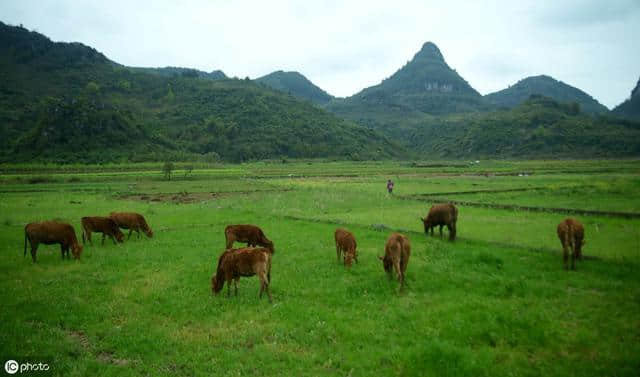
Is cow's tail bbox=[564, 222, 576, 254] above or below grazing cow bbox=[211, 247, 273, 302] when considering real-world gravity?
above

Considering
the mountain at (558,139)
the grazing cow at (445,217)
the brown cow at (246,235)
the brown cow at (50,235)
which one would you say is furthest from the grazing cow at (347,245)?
the mountain at (558,139)

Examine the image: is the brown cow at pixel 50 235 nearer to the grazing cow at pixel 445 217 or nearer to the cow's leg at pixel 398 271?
the cow's leg at pixel 398 271

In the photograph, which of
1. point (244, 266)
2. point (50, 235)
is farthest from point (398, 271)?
point (50, 235)

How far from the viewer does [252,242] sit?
57.3 ft

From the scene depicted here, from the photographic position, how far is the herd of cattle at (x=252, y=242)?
39.3 ft

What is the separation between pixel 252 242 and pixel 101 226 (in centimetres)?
912

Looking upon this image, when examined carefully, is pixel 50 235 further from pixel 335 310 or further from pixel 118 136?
pixel 118 136

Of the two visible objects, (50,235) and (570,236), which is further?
(50,235)

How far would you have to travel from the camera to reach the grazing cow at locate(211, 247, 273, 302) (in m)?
11.7

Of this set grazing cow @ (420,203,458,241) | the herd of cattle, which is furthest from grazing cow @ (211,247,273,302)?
grazing cow @ (420,203,458,241)

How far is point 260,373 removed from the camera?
7699mm

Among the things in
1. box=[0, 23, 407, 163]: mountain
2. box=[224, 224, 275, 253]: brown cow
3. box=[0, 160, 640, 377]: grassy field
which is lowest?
box=[0, 160, 640, 377]: grassy field

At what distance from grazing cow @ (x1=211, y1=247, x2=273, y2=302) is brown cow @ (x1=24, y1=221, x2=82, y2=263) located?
342 inches

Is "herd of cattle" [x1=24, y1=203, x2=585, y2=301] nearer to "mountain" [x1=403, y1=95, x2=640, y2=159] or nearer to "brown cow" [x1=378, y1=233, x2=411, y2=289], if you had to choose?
"brown cow" [x1=378, y1=233, x2=411, y2=289]
